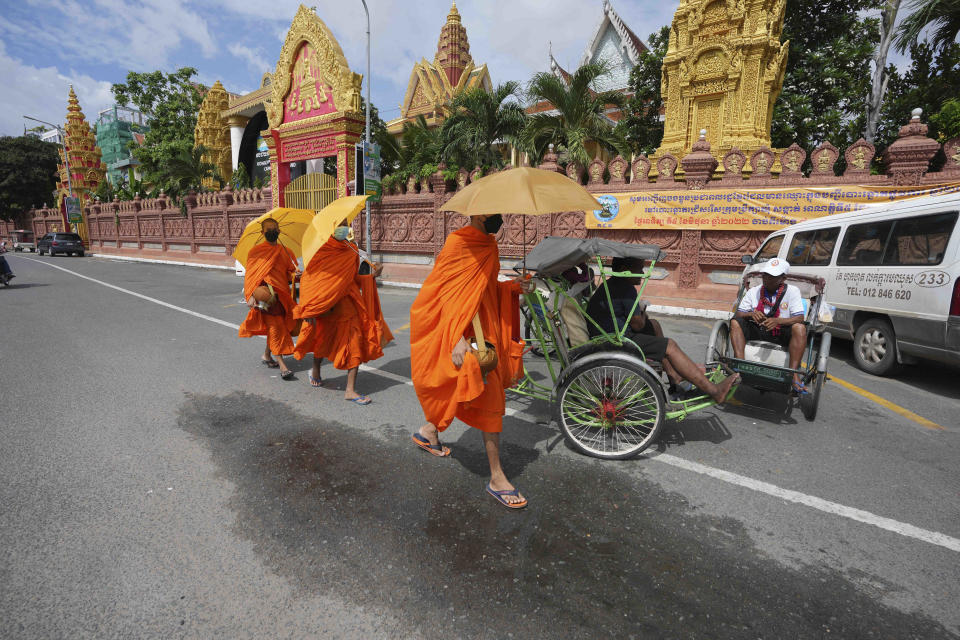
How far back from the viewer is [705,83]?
16266 mm

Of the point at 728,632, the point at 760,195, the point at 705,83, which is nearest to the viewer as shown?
the point at 728,632

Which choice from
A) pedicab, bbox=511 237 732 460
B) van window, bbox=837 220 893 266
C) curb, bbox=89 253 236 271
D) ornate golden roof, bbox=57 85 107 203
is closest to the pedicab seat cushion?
pedicab, bbox=511 237 732 460

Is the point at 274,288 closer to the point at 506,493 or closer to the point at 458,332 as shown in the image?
the point at 458,332

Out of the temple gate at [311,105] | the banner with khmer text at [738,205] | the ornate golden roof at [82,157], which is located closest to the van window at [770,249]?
the banner with khmer text at [738,205]

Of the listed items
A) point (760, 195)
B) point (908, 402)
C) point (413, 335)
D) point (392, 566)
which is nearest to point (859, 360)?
point (908, 402)

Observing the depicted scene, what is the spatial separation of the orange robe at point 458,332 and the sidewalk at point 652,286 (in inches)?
319

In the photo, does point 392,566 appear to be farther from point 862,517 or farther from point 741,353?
point 741,353

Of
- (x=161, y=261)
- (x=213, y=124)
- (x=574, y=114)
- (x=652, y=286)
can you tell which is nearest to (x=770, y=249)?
(x=652, y=286)

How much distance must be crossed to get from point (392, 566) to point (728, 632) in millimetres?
1509

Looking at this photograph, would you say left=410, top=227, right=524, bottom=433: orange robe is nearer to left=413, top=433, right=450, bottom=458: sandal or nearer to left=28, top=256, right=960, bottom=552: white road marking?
left=413, top=433, right=450, bottom=458: sandal

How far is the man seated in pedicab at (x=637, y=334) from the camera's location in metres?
3.81

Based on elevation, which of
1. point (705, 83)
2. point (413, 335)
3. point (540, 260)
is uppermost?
point (705, 83)

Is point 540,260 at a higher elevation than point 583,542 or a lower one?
higher

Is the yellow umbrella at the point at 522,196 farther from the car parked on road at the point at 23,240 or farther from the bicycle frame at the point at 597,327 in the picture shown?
the car parked on road at the point at 23,240
